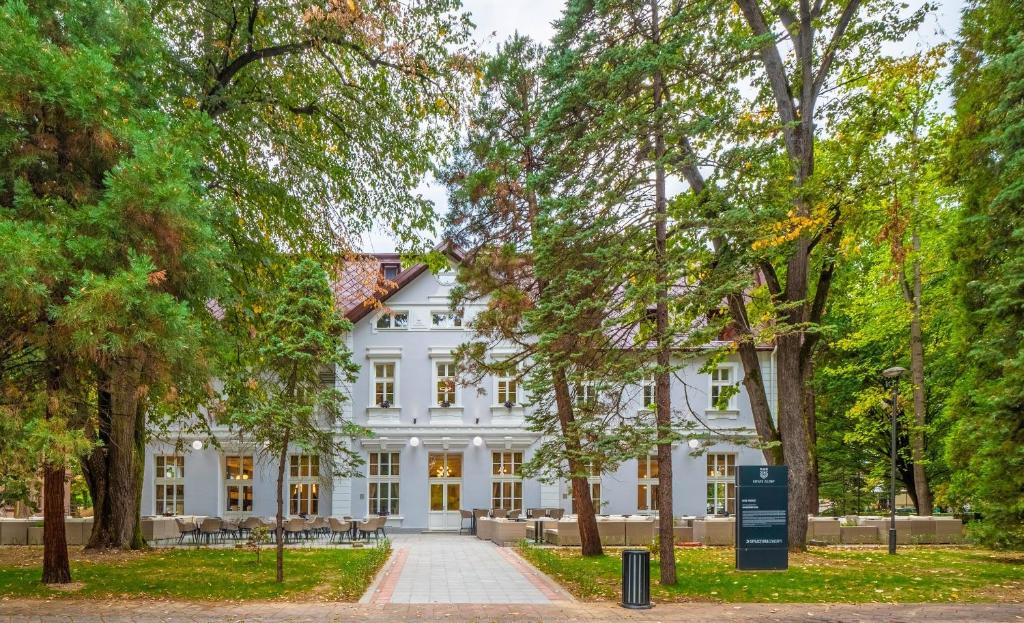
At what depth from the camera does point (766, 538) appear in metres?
14.6

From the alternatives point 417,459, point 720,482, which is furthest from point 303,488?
point 720,482

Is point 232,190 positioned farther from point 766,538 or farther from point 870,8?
point 870,8

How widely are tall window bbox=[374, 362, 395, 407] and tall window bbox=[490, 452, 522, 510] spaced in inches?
171

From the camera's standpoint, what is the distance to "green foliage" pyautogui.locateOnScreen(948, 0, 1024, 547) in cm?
1482

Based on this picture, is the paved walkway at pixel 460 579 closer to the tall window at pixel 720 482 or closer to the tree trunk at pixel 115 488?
the tree trunk at pixel 115 488

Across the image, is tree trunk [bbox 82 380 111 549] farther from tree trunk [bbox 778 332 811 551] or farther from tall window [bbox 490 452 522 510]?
tree trunk [bbox 778 332 811 551]

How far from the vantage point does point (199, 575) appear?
45.1 ft

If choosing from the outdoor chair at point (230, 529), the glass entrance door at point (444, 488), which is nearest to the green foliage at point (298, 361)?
the outdoor chair at point (230, 529)

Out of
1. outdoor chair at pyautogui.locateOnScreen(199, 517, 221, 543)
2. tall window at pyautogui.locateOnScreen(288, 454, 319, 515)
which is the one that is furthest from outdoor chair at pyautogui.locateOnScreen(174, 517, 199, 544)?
tall window at pyautogui.locateOnScreen(288, 454, 319, 515)

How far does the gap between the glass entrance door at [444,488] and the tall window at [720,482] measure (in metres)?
9.10

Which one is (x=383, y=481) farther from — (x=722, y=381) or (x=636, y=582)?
(x=636, y=582)

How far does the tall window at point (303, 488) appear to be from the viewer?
27.6m

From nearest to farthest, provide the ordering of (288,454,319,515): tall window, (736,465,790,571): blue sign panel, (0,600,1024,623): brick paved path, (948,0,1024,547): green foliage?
(0,600,1024,623): brick paved path
(736,465,790,571): blue sign panel
(948,0,1024,547): green foliage
(288,454,319,515): tall window

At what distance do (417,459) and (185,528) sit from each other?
7874mm
